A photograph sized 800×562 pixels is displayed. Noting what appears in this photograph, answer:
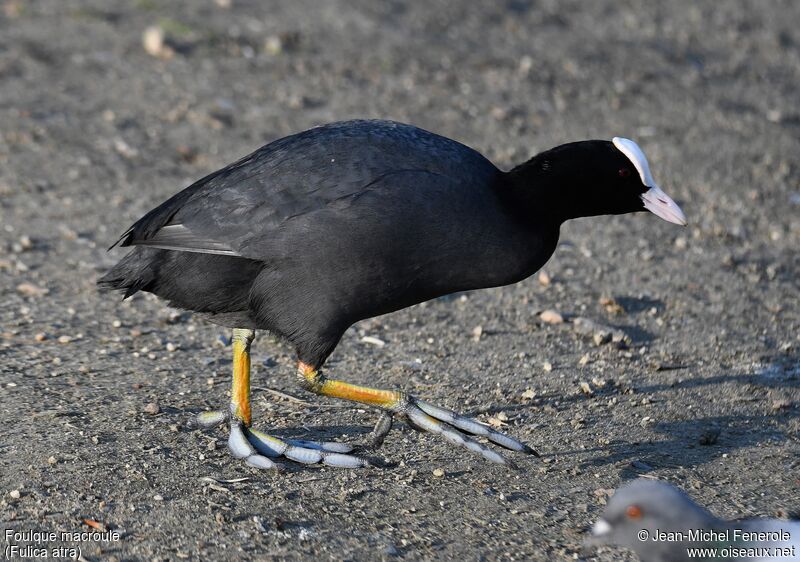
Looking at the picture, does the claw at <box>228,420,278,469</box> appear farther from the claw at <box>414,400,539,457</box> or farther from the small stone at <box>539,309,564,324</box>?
the small stone at <box>539,309,564,324</box>

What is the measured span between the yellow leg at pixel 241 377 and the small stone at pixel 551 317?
1.97 metres

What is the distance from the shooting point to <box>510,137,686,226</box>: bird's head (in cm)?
478

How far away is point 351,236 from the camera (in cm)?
444

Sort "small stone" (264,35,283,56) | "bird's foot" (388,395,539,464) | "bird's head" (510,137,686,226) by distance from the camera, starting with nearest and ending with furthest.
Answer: "bird's foot" (388,395,539,464) < "bird's head" (510,137,686,226) < "small stone" (264,35,283,56)

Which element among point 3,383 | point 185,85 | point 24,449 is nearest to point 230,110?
point 185,85

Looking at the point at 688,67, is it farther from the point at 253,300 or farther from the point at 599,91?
the point at 253,300

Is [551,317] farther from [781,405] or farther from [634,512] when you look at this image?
[634,512]

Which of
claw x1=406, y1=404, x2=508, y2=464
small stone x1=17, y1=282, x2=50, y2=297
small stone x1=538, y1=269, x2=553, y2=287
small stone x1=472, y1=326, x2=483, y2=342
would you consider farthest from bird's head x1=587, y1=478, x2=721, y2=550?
small stone x1=17, y1=282, x2=50, y2=297

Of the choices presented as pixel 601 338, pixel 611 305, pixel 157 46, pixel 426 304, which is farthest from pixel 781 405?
pixel 157 46

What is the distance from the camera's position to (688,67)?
34.6ft

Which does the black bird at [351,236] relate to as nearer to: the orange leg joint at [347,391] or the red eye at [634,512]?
the orange leg joint at [347,391]

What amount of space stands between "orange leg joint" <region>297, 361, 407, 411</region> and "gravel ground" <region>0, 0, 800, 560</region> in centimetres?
25

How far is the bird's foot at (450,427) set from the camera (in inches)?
184

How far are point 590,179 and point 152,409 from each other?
2249mm
